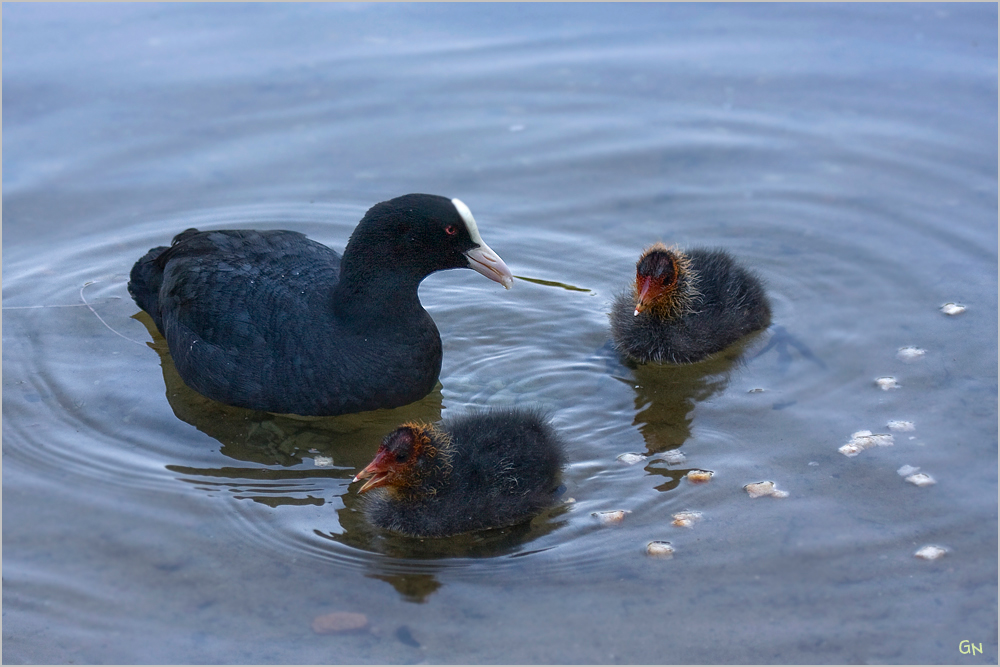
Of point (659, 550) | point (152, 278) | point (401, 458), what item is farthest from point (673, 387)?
point (152, 278)

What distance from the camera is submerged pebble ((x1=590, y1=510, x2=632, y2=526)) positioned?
4867mm

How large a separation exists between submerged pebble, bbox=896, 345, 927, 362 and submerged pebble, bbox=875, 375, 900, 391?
26cm

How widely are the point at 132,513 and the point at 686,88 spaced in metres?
6.58

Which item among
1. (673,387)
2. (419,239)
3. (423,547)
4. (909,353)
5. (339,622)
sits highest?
(419,239)

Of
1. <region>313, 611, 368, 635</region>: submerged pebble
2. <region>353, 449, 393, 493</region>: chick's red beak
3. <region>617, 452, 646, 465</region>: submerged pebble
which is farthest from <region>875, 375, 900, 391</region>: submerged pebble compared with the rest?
<region>313, 611, 368, 635</region>: submerged pebble

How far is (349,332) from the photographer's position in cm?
564

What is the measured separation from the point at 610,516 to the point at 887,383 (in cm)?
209

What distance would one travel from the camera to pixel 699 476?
519 cm

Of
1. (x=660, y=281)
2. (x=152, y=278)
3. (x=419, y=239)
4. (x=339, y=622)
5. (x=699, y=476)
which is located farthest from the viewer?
(x=152, y=278)

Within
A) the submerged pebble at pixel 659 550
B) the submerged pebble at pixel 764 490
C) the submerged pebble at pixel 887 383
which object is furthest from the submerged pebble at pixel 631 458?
the submerged pebble at pixel 887 383

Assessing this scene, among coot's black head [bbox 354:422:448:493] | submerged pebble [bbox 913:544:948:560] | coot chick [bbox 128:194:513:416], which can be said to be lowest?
submerged pebble [bbox 913:544:948:560]

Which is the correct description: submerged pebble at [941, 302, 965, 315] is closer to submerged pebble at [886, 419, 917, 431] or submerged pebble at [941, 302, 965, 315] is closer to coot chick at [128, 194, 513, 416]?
submerged pebble at [886, 419, 917, 431]

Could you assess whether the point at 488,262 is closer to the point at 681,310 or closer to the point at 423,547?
the point at 681,310

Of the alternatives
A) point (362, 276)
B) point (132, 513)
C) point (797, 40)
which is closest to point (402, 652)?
point (132, 513)
